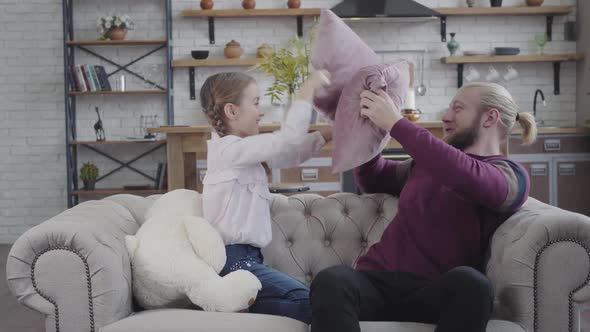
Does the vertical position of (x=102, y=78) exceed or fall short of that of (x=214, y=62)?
it falls short

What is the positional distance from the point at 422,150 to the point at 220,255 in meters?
0.63

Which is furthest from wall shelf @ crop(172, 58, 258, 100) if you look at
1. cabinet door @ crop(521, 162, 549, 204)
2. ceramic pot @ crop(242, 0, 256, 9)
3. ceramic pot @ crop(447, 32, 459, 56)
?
cabinet door @ crop(521, 162, 549, 204)

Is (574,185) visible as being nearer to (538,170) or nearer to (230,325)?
(538,170)

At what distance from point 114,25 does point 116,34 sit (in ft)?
0.25

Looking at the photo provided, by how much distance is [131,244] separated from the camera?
6.97ft

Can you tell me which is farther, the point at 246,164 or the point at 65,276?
the point at 246,164

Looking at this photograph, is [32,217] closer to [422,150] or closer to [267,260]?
[267,260]

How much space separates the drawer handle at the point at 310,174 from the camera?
5.40 m

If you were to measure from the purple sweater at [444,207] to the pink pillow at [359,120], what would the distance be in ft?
0.49

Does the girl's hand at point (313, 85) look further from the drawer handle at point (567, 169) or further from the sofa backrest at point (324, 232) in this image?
the drawer handle at point (567, 169)

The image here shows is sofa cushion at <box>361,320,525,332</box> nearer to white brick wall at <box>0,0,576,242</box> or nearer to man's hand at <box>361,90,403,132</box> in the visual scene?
man's hand at <box>361,90,403,132</box>

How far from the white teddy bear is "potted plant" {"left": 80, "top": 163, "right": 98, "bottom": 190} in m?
4.52

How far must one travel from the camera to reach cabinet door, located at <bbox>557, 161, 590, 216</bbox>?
592 centimetres

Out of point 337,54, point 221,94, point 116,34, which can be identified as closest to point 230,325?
point 221,94
